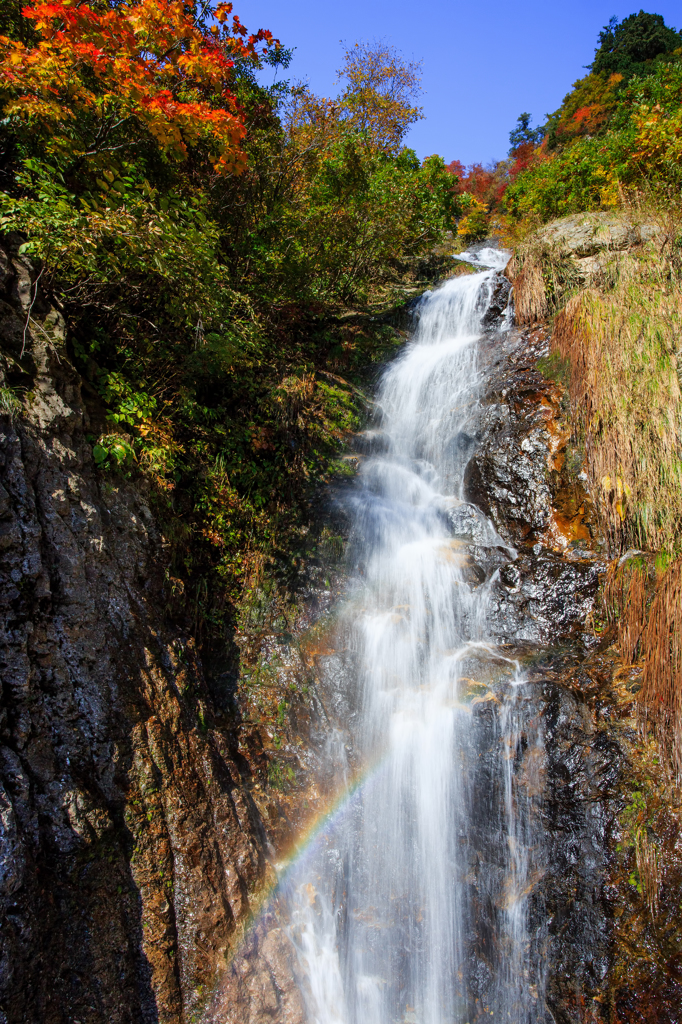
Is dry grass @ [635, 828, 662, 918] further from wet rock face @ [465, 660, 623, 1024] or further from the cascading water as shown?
the cascading water

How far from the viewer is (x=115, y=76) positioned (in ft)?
13.8

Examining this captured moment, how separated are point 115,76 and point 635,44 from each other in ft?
109

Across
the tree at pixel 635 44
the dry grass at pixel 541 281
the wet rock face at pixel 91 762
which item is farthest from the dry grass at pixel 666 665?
the tree at pixel 635 44

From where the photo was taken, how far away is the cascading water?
3924mm

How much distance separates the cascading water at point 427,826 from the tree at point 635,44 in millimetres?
30857

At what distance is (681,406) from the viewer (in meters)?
4.79

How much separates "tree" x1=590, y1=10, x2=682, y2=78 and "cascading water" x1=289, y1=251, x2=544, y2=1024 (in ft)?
101

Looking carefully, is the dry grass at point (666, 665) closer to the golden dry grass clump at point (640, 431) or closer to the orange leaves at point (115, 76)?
the golden dry grass clump at point (640, 431)

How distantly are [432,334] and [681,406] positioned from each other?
553 cm

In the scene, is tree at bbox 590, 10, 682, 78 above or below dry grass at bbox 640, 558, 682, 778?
above

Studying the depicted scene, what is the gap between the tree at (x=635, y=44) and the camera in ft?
79.3

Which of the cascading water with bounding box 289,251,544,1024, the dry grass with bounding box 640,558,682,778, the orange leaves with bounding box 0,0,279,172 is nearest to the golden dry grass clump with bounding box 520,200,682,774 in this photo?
the dry grass with bounding box 640,558,682,778

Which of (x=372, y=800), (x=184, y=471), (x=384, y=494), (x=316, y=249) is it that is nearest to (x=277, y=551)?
(x=184, y=471)

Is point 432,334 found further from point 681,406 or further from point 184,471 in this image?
point 184,471
